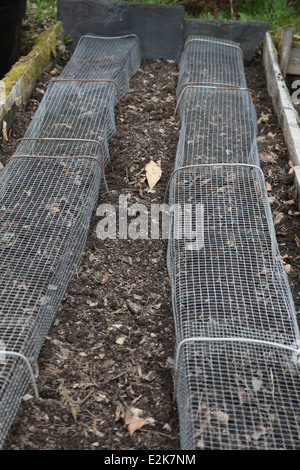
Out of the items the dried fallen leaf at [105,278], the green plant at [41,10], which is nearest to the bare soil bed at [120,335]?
the dried fallen leaf at [105,278]

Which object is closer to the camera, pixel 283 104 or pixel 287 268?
pixel 287 268

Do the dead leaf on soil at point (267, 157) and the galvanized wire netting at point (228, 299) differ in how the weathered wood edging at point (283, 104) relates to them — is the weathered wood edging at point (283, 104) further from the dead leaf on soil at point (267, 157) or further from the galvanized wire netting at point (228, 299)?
the galvanized wire netting at point (228, 299)

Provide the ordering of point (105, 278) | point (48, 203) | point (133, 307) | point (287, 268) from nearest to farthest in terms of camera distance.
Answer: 1. point (133, 307)
2. point (105, 278)
3. point (287, 268)
4. point (48, 203)

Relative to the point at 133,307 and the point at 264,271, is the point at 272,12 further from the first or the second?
the point at 133,307

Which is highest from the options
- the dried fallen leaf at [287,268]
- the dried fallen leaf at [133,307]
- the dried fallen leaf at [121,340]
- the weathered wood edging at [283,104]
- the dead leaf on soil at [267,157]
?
the weathered wood edging at [283,104]

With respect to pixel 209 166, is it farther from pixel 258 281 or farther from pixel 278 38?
pixel 278 38

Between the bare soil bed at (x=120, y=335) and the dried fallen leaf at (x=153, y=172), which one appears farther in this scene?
the dried fallen leaf at (x=153, y=172)

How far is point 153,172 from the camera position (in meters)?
3.93

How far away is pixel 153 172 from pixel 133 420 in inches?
83.7

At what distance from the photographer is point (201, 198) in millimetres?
3451

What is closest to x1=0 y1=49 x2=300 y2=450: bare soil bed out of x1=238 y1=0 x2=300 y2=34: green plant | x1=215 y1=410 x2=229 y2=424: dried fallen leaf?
x1=215 y1=410 x2=229 y2=424: dried fallen leaf

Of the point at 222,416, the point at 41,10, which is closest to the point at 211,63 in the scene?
the point at 41,10

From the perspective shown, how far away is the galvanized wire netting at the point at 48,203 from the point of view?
2.53 metres

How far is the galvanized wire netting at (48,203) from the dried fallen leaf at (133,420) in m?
0.47
